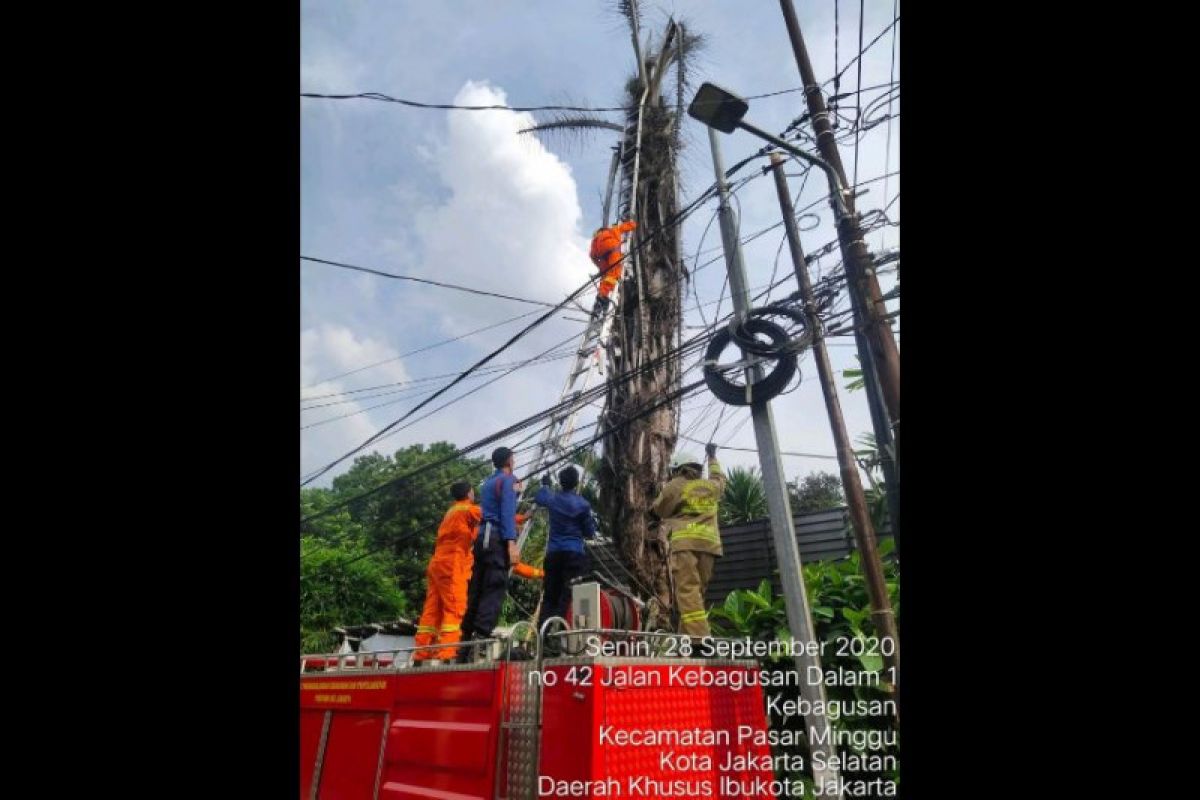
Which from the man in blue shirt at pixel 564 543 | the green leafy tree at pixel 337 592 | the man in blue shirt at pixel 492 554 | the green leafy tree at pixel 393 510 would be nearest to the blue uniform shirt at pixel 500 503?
the man in blue shirt at pixel 492 554

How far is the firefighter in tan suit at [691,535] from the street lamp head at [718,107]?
2163 mm

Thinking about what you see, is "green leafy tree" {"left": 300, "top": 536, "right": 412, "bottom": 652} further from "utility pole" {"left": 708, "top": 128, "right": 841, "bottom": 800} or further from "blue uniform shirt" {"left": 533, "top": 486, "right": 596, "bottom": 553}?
"utility pole" {"left": 708, "top": 128, "right": 841, "bottom": 800}

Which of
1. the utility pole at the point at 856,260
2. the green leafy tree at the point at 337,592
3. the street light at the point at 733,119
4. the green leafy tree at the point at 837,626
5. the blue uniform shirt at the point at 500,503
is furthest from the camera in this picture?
the green leafy tree at the point at 337,592

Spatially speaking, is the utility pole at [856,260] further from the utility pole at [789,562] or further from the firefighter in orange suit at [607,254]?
the firefighter in orange suit at [607,254]

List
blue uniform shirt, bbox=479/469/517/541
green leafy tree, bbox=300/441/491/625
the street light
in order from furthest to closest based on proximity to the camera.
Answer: green leafy tree, bbox=300/441/491/625 → blue uniform shirt, bbox=479/469/517/541 → the street light

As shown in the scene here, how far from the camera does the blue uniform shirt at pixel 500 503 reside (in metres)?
4.98

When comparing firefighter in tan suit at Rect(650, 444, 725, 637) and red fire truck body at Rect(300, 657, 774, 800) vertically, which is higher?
firefighter in tan suit at Rect(650, 444, 725, 637)

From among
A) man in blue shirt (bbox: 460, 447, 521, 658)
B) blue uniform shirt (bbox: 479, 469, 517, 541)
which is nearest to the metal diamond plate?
man in blue shirt (bbox: 460, 447, 521, 658)

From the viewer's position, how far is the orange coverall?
509cm

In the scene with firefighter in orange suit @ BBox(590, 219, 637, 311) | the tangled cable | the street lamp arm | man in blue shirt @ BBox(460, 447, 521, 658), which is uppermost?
firefighter in orange suit @ BBox(590, 219, 637, 311)

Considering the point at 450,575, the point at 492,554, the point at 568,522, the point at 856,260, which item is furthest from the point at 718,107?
the point at 450,575

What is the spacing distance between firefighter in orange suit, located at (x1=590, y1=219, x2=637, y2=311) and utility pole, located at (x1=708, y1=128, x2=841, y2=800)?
11.5ft
